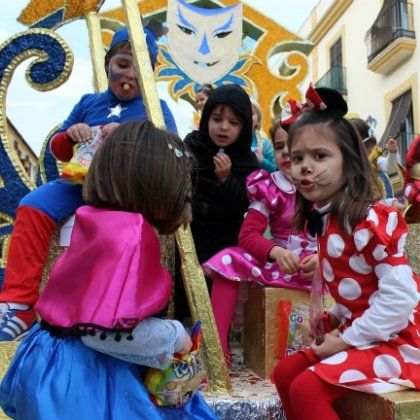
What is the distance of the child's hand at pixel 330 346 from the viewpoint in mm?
1415

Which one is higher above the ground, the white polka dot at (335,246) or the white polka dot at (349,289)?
the white polka dot at (335,246)

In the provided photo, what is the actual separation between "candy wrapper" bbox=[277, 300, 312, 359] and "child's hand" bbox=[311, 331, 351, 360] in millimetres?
328

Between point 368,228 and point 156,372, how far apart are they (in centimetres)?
61

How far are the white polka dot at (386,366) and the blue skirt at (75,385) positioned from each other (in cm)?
50

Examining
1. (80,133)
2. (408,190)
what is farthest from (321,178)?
(408,190)

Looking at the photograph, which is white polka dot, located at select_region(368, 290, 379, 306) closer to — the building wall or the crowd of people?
the crowd of people

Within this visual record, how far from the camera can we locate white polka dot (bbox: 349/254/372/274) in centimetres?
142

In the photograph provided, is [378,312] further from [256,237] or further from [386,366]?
[256,237]

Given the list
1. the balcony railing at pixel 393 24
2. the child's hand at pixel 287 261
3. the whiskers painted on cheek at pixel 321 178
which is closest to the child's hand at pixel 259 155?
the child's hand at pixel 287 261

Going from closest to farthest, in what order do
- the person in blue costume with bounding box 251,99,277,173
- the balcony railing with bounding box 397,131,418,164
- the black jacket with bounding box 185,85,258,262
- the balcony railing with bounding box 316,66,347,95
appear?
the black jacket with bounding box 185,85,258,262 → the person in blue costume with bounding box 251,99,277,173 → the balcony railing with bounding box 397,131,418,164 → the balcony railing with bounding box 316,66,347,95

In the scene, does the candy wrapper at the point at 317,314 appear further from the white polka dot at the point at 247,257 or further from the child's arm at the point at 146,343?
the child's arm at the point at 146,343

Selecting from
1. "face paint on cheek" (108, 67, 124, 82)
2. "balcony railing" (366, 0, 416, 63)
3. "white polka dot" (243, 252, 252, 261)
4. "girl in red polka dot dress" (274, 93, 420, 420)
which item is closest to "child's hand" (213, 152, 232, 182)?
"white polka dot" (243, 252, 252, 261)

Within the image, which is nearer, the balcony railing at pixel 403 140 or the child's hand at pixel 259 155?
the child's hand at pixel 259 155

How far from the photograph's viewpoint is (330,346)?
4.72 feet
